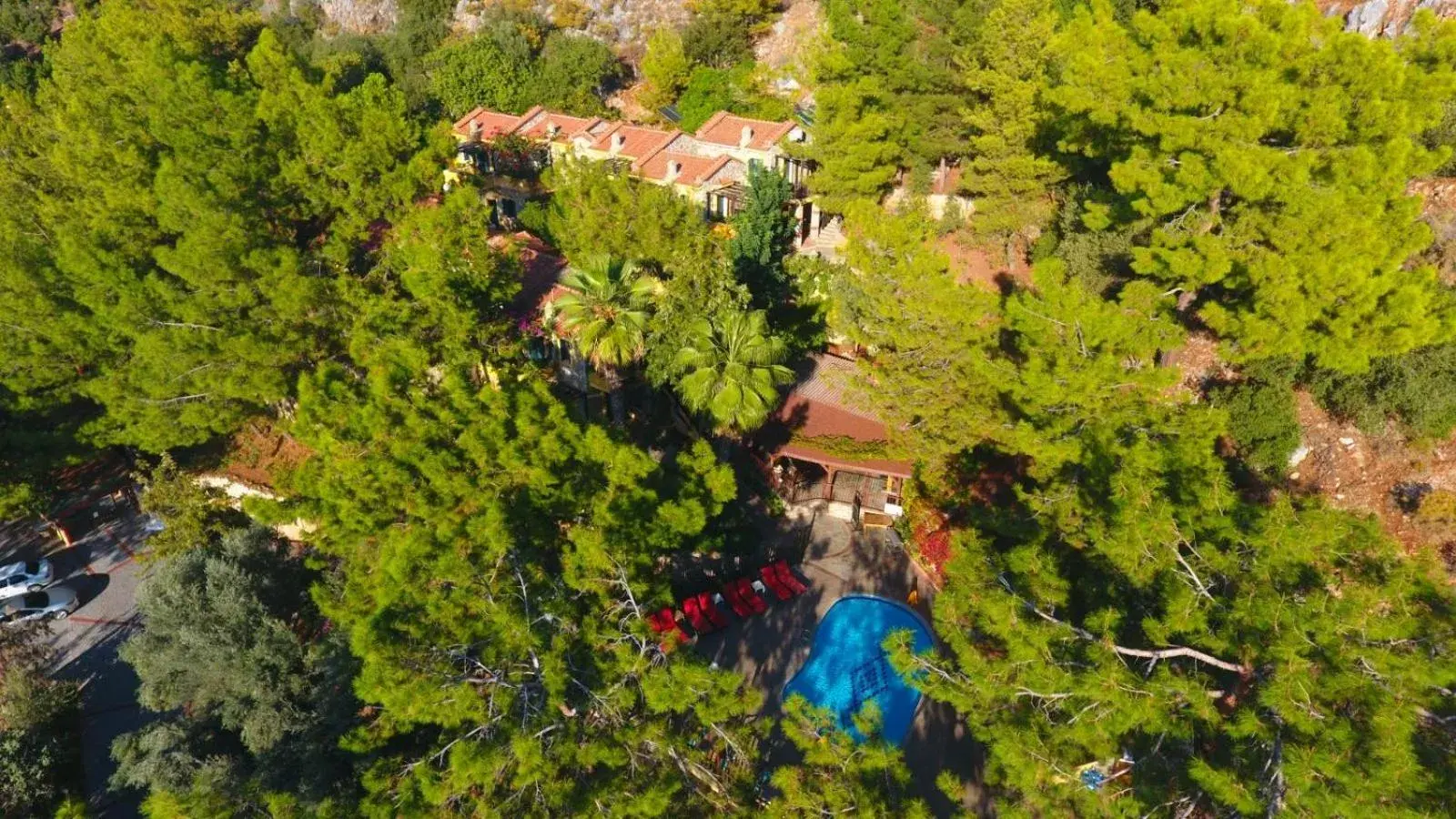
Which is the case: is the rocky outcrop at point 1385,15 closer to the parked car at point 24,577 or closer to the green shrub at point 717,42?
the green shrub at point 717,42

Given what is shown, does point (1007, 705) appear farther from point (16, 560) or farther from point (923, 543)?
point (16, 560)

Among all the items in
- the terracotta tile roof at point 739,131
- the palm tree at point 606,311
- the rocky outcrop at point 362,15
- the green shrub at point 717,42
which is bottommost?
the palm tree at point 606,311

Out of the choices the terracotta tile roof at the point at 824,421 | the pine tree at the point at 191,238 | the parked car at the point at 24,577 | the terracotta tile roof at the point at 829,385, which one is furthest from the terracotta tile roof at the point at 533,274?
the parked car at the point at 24,577

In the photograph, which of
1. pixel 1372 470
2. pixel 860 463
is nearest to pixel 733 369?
pixel 860 463

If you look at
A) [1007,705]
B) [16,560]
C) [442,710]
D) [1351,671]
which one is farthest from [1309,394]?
[16,560]

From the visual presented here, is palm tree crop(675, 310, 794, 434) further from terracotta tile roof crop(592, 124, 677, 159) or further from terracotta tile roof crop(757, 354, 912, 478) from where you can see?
terracotta tile roof crop(592, 124, 677, 159)

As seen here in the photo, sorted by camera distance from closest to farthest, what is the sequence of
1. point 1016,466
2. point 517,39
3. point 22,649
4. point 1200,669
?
point 1200,669, point 22,649, point 1016,466, point 517,39

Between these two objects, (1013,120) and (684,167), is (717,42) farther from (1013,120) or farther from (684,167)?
(1013,120)
